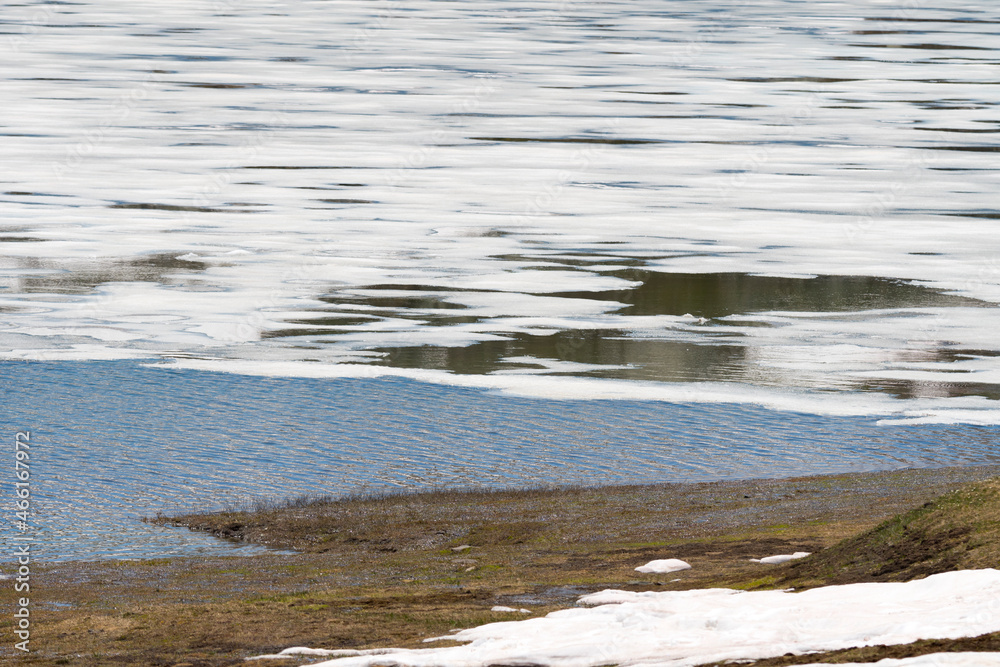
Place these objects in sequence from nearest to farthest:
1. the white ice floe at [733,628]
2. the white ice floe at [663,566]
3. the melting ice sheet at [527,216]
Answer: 1. the white ice floe at [733,628]
2. the white ice floe at [663,566]
3. the melting ice sheet at [527,216]

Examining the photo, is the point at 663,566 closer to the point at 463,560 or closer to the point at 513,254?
the point at 463,560

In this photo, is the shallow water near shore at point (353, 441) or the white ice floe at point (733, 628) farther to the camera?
the shallow water near shore at point (353, 441)

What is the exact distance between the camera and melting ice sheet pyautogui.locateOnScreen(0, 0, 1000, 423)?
12.1 m

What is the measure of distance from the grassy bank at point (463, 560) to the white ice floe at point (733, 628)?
0.22m

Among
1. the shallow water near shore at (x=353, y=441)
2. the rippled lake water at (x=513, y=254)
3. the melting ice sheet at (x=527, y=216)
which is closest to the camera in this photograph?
the shallow water near shore at (x=353, y=441)

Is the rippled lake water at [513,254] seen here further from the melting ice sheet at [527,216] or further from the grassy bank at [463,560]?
the grassy bank at [463,560]

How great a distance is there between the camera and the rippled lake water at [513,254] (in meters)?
10.6

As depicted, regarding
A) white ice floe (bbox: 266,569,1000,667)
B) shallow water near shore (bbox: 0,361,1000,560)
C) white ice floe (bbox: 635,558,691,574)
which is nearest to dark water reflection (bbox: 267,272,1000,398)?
shallow water near shore (bbox: 0,361,1000,560)

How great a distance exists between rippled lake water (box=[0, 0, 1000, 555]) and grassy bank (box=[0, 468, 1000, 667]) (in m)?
0.57

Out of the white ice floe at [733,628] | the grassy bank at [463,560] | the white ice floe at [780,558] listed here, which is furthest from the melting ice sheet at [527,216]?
the white ice floe at [733,628]

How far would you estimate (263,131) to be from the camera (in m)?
24.8

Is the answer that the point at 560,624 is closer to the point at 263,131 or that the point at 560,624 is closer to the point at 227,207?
the point at 227,207

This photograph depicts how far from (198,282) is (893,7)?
123 feet

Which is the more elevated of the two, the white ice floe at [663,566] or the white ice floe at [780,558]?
the white ice floe at [780,558]
